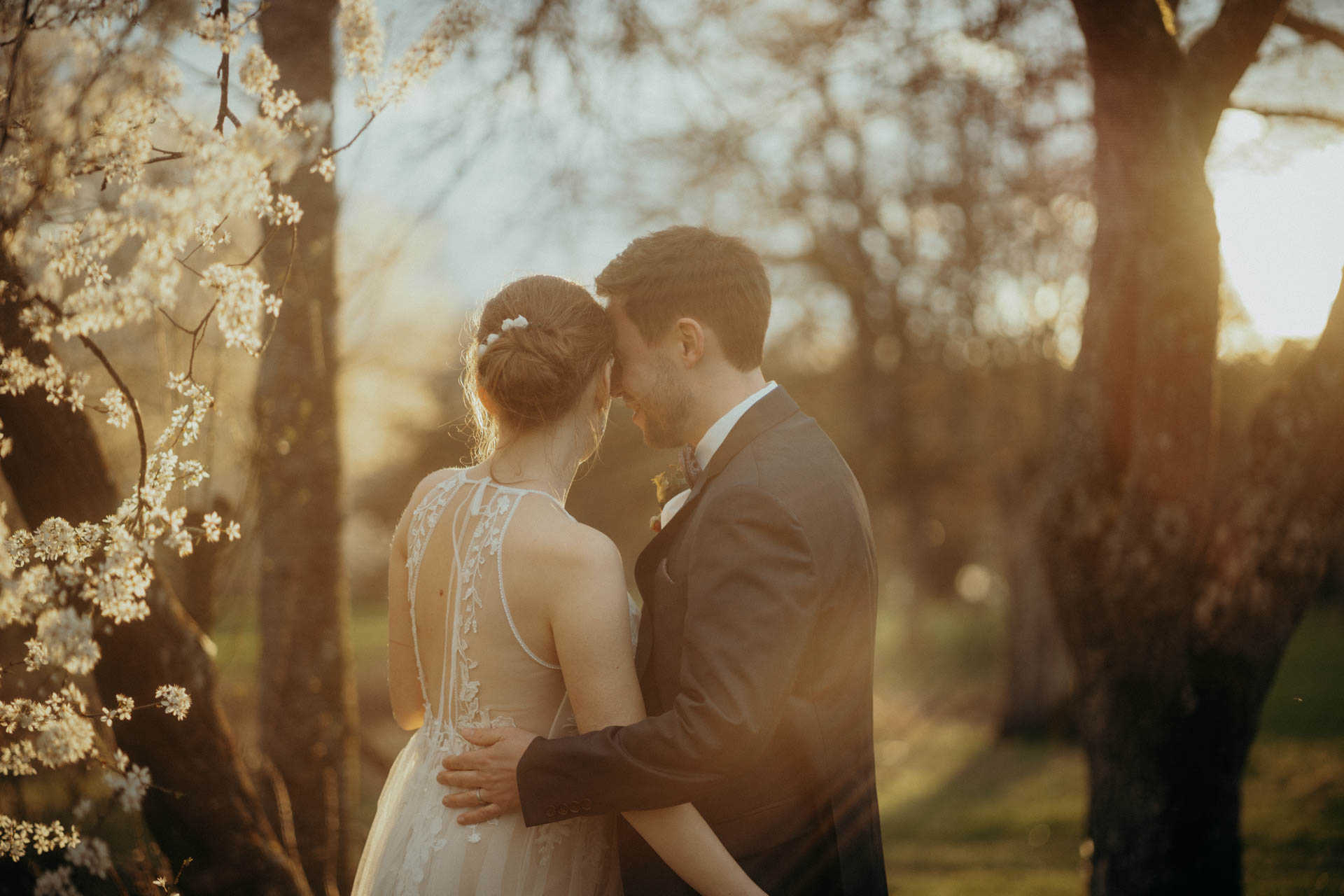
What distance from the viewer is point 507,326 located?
2.34 m

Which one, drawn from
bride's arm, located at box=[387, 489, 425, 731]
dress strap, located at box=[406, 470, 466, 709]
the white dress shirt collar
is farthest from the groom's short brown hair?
bride's arm, located at box=[387, 489, 425, 731]

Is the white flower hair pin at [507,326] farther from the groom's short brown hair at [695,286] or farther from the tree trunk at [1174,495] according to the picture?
the tree trunk at [1174,495]

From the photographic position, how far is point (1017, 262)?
452 inches

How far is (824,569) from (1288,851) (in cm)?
751

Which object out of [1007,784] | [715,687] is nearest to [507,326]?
[715,687]

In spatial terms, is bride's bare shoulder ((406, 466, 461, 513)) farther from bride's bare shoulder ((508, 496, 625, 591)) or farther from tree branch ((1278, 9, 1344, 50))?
tree branch ((1278, 9, 1344, 50))

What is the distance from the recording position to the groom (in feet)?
6.79

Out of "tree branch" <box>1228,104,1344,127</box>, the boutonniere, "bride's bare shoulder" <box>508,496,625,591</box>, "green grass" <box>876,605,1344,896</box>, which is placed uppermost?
"tree branch" <box>1228,104,1344,127</box>

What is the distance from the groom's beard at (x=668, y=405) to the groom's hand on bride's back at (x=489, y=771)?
2.76ft

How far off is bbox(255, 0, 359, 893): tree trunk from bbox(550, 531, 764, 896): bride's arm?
228 centimetres

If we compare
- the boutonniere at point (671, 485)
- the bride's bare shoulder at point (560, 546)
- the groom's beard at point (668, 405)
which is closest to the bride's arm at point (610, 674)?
the bride's bare shoulder at point (560, 546)

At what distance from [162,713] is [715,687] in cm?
155

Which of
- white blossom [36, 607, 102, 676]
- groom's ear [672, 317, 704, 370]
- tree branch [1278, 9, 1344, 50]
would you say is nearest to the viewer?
white blossom [36, 607, 102, 676]

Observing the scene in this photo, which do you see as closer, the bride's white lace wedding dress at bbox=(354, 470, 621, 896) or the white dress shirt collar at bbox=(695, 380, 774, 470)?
the bride's white lace wedding dress at bbox=(354, 470, 621, 896)
